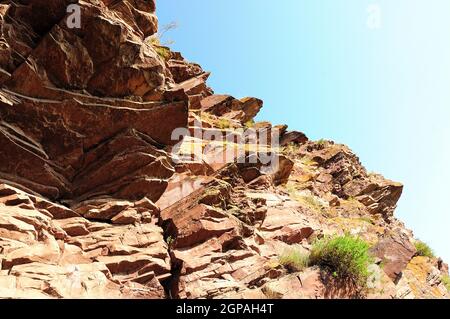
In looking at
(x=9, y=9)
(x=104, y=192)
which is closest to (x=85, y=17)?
(x=9, y=9)

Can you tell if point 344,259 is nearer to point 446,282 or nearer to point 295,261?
point 295,261

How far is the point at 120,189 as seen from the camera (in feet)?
38.2

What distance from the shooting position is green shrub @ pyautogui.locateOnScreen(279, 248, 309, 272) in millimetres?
10356

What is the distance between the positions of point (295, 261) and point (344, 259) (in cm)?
118

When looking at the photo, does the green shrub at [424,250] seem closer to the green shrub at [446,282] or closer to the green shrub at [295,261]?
the green shrub at [446,282]

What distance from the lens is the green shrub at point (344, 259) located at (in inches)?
404

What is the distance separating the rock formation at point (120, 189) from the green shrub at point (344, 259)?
44cm

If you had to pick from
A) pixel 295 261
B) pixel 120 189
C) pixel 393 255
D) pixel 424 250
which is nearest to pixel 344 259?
pixel 295 261

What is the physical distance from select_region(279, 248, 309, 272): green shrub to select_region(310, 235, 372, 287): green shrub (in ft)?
0.64

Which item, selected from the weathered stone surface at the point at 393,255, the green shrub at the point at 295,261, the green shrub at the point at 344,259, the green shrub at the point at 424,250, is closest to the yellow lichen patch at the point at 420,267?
the green shrub at the point at 424,250

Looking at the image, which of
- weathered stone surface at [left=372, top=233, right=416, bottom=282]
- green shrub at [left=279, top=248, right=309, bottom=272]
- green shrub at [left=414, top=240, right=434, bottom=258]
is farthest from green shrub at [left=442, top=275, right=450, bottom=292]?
green shrub at [left=279, top=248, right=309, bottom=272]

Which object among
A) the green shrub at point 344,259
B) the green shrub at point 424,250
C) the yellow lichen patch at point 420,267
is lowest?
the green shrub at point 344,259

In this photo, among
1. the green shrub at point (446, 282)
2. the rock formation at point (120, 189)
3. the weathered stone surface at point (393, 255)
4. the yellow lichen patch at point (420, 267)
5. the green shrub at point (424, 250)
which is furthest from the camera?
the green shrub at point (424, 250)

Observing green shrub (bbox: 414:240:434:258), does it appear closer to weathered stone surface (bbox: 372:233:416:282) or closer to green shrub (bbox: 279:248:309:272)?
weathered stone surface (bbox: 372:233:416:282)
